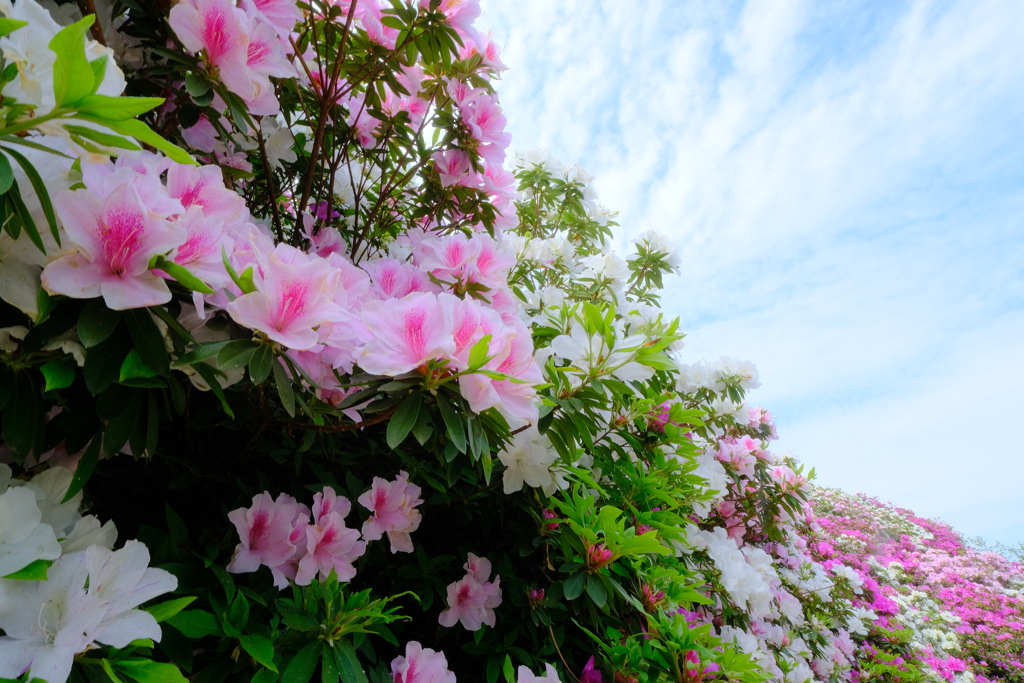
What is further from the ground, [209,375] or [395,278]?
[395,278]

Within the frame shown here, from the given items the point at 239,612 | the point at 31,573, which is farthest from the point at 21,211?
the point at 239,612

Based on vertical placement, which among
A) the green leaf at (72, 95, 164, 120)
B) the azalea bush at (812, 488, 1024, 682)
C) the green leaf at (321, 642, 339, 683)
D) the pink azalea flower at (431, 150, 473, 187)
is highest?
the azalea bush at (812, 488, 1024, 682)

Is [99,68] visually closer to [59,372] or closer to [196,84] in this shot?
[59,372]

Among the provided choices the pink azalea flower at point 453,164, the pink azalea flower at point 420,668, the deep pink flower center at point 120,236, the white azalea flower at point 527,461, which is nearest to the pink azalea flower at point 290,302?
the deep pink flower center at point 120,236

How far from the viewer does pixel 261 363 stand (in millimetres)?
592

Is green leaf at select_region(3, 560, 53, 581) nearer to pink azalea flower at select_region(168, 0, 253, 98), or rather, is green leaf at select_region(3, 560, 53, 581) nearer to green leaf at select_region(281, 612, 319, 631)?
green leaf at select_region(281, 612, 319, 631)

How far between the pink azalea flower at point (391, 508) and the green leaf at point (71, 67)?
0.76 m

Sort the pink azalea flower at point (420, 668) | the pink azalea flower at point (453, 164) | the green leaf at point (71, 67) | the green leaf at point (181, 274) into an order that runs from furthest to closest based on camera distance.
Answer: the pink azalea flower at point (453, 164) → the pink azalea flower at point (420, 668) → the green leaf at point (181, 274) → the green leaf at point (71, 67)

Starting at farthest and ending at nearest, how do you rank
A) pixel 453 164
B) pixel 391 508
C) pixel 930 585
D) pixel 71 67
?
pixel 930 585 → pixel 453 164 → pixel 391 508 → pixel 71 67

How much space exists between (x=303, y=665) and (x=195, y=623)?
0.16 meters

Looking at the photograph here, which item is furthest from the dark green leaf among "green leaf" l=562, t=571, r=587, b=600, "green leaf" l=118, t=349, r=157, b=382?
"green leaf" l=562, t=571, r=587, b=600

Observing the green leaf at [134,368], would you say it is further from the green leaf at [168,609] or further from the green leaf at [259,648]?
the green leaf at [259,648]

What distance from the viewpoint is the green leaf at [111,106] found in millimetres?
451

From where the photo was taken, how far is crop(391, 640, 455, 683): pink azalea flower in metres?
0.95
